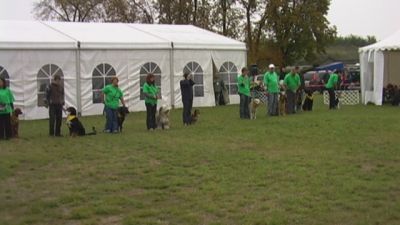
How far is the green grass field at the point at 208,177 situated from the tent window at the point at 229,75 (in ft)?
42.2

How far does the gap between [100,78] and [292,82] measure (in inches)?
309

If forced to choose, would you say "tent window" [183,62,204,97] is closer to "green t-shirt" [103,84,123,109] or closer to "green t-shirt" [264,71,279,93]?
"green t-shirt" [264,71,279,93]

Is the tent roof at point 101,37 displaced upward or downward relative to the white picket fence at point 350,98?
upward

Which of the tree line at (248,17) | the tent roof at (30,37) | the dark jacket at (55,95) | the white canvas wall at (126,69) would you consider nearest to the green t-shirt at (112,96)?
the dark jacket at (55,95)

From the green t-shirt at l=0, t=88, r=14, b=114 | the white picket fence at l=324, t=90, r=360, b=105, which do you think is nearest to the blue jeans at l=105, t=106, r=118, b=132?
the green t-shirt at l=0, t=88, r=14, b=114

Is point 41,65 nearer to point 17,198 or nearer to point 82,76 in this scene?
point 82,76

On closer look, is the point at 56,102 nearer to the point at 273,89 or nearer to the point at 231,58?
the point at 273,89

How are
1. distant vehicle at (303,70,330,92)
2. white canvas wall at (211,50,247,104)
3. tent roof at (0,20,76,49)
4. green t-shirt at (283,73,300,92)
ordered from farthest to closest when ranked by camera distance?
distant vehicle at (303,70,330,92)
white canvas wall at (211,50,247,104)
tent roof at (0,20,76,49)
green t-shirt at (283,73,300,92)

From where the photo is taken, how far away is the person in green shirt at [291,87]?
68.0ft

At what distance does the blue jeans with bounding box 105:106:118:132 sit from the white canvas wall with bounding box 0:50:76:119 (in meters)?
7.35

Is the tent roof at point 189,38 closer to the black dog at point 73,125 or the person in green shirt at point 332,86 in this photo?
the person in green shirt at point 332,86

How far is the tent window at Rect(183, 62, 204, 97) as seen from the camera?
89.2 ft

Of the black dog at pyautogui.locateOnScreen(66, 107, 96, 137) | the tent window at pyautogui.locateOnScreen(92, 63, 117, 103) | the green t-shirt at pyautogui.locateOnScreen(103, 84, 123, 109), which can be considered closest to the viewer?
the black dog at pyautogui.locateOnScreen(66, 107, 96, 137)

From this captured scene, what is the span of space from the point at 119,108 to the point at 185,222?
400 inches
